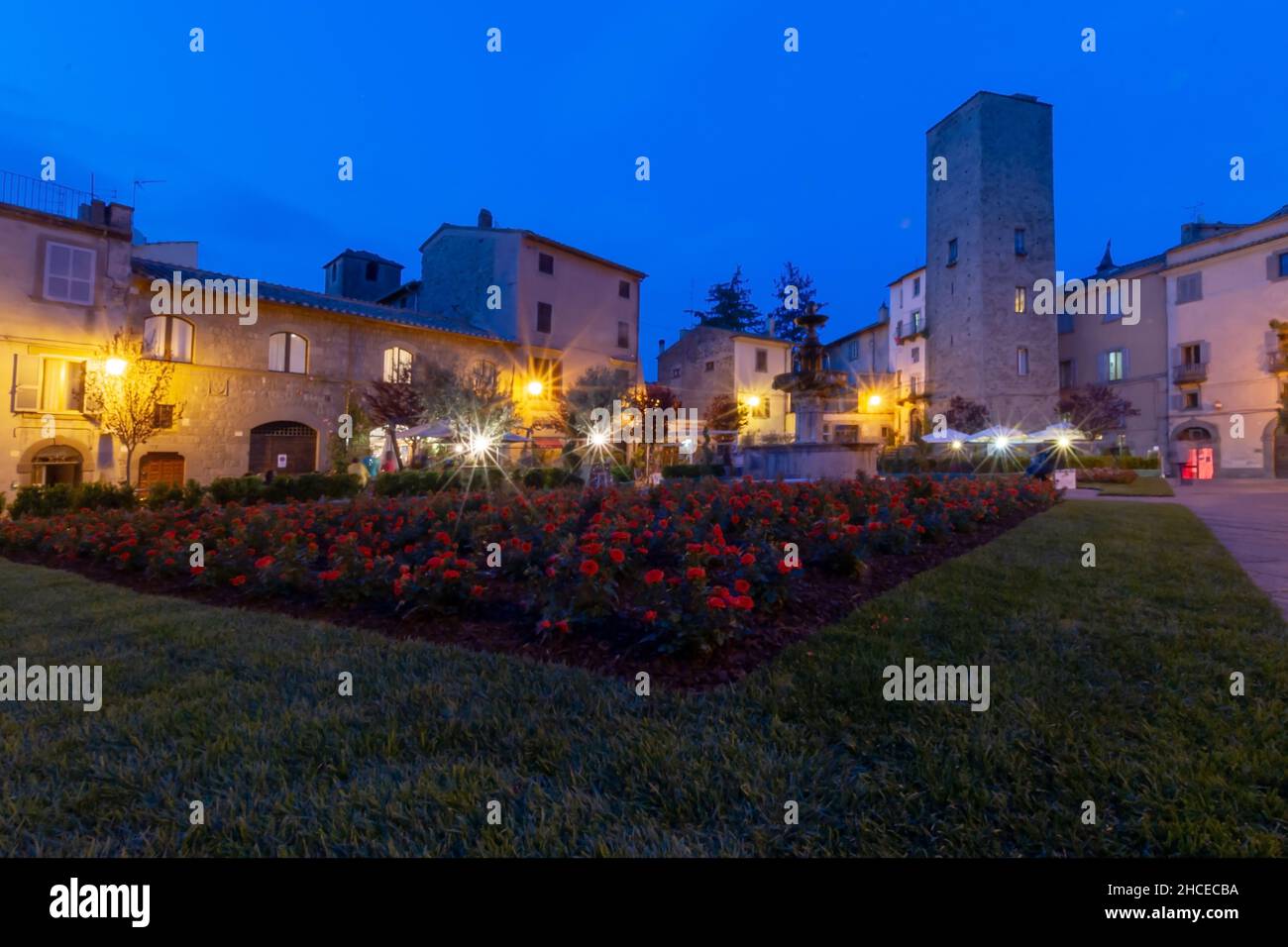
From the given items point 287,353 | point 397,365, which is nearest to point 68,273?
point 287,353

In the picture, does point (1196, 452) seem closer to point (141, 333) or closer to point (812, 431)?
point (812, 431)

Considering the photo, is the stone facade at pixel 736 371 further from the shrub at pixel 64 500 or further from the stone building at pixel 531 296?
the shrub at pixel 64 500

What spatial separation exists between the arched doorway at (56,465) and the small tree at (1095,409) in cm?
4622

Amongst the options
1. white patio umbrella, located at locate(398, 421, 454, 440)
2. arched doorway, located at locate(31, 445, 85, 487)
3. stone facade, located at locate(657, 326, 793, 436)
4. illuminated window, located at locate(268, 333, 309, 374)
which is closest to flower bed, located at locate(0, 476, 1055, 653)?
arched doorway, located at locate(31, 445, 85, 487)

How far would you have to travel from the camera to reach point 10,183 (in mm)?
19234

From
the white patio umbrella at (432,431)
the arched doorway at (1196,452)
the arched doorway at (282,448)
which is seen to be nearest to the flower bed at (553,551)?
the white patio umbrella at (432,431)

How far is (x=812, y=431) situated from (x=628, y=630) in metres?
10.8

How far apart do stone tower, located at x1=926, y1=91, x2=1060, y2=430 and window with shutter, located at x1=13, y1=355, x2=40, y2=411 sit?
42.0 metres

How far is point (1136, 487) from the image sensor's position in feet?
68.6

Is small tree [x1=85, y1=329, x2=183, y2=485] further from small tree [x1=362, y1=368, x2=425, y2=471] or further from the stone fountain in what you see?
the stone fountain
